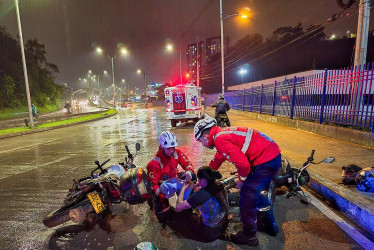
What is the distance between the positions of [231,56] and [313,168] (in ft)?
211

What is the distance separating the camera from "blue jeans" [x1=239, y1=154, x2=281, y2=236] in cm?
285

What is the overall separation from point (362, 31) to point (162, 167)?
30.1 ft

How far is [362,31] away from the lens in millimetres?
8305

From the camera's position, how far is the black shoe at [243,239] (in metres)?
2.85

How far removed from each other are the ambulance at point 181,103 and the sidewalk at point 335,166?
6.92m

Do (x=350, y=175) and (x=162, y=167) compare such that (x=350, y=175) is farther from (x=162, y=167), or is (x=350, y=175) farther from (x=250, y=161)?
(x=162, y=167)

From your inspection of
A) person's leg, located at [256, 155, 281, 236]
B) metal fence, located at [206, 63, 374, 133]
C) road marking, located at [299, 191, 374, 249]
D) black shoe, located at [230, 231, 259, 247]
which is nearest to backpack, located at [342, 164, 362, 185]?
road marking, located at [299, 191, 374, 249]

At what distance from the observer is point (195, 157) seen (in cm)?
708

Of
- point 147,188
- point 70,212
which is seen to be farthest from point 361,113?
point 70,212

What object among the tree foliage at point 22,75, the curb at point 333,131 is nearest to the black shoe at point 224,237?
the curb at point 333,131

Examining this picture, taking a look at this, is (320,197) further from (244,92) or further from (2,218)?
(244,92)

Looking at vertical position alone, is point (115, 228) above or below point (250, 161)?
below

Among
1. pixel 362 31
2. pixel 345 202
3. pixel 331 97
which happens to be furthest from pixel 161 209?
pixel 362 31

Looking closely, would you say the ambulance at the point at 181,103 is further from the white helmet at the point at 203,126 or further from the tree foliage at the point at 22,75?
the tree foliage at the point at 22,75
